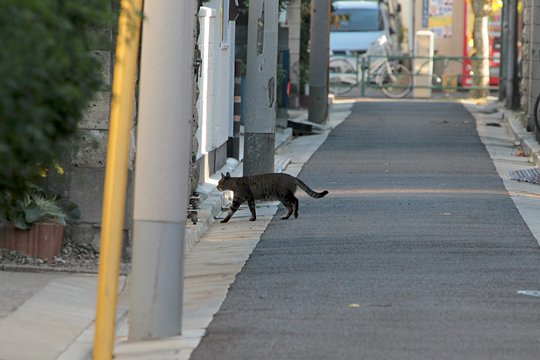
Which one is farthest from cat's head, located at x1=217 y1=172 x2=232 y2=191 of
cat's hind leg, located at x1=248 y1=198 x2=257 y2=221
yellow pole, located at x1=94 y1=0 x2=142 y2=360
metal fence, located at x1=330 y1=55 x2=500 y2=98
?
metal fence, located at x1=330 y1=55 x2=500 y2=98

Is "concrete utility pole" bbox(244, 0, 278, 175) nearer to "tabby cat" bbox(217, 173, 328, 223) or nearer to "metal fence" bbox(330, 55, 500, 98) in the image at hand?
"tabby cat" bbox(217, 173, 328, 223)

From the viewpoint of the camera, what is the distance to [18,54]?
5434 mm

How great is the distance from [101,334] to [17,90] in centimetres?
263

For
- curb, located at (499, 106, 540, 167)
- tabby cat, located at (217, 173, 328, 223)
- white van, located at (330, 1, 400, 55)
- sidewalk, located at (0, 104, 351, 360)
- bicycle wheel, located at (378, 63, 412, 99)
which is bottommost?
sidewalk, located at (0, 104, 351, 360)

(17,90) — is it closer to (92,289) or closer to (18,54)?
(18,54)

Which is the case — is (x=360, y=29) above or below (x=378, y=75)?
above

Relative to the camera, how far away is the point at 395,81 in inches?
1566

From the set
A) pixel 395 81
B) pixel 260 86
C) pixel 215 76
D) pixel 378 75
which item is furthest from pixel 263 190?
pixel 395 81

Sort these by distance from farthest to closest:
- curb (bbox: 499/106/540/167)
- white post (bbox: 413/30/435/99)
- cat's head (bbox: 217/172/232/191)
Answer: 1. white post (bbox: 413/30/435/99)
2. curb (bbox: 499/106/540/167)
3. cat's head (bbox: 217/172/232/191)

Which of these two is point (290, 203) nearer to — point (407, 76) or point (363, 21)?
point (407, 76)

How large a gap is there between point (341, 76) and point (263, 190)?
2629cm

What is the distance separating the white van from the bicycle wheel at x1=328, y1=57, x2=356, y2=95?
3.38m

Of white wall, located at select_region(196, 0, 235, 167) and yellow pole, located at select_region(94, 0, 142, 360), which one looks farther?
white wall, located at select_region(196, 0, 235, 167)

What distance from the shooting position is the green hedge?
17.9ft
